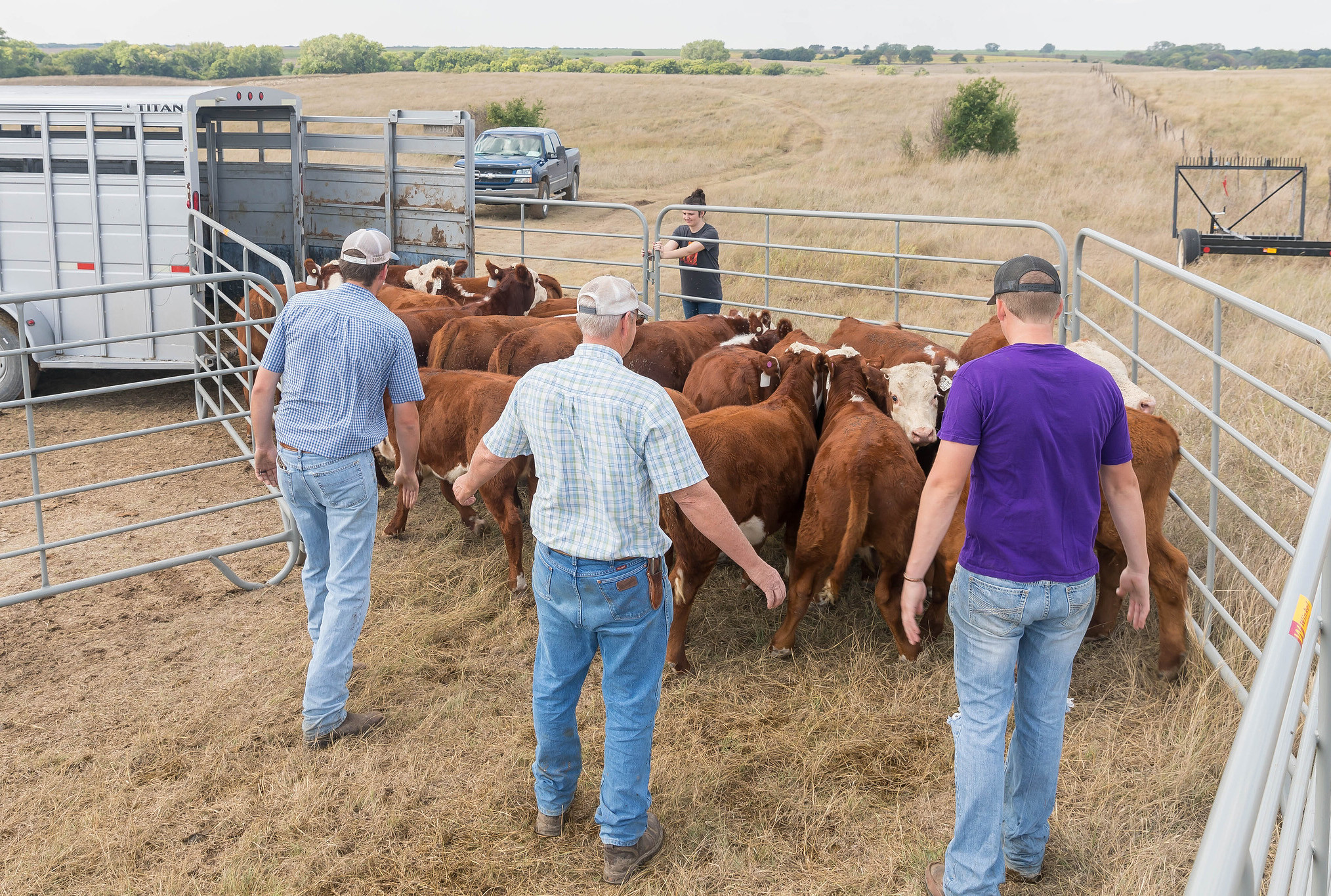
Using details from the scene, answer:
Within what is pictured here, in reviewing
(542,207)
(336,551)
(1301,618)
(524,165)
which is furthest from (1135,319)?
(542,207)

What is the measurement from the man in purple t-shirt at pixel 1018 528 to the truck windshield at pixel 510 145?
22.7 m

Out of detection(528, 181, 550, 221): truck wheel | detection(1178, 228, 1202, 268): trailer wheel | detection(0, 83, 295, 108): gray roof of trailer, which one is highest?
detection(0, 83, 295, 108): gray roof of trailer

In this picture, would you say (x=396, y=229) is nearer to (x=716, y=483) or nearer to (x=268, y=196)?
(x=268, y=196)

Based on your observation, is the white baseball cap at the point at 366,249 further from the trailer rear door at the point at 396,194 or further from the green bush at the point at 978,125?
the green bush at the point at 978,125

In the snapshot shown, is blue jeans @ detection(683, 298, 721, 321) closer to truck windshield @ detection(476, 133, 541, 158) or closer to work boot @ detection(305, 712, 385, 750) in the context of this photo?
work boot @ detection(305, 712, 385, 750)

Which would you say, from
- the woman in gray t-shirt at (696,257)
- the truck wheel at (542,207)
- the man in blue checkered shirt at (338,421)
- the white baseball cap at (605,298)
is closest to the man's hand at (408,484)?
the man in blue checkered shirt at (338,421)

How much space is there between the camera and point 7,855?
13.1 ft

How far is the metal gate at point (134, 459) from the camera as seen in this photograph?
5.65 meters

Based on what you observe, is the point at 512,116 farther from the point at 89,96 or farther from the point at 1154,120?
the point at 89,96

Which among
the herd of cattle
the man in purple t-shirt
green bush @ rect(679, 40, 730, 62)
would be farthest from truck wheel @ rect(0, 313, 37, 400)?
green bush @ rect(679, 40, 730, 62)

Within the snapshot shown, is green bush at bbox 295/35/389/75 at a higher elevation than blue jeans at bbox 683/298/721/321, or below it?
higher

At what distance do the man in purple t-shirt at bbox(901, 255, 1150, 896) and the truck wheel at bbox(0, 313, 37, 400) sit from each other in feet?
31.6

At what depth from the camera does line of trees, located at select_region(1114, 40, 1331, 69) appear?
142 m

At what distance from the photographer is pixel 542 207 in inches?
996
